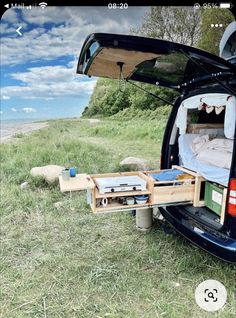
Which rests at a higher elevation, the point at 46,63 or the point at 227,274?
the point at 46,63

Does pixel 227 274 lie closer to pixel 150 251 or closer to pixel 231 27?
pixel 150 251

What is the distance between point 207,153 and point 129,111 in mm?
13595

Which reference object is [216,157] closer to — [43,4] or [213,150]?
[213,150]

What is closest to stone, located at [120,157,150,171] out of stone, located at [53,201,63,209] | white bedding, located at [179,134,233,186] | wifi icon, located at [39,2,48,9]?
stone, located at [53,201,63,209]

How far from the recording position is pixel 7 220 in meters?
3.09

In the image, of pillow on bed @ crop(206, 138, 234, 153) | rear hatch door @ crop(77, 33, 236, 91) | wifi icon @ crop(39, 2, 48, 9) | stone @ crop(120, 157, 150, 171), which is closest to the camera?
wifi icon @ crop(39, 2, 48, 9)

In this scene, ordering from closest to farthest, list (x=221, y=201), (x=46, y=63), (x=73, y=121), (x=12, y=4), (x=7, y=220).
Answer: (x=12, y=4) < (x=221, y=201) < (x=7, y=220) < (x=46, y=63) < (x=73, y=121)

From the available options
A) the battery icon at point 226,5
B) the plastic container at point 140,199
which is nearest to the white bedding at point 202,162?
the plastic container at point 140,199

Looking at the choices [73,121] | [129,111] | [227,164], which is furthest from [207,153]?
[129,111]

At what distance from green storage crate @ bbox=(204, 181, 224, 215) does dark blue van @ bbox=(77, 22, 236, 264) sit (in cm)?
2

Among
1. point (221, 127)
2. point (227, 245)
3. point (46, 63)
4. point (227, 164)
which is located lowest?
point (227, 245)

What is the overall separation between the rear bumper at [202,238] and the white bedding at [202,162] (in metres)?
0.38

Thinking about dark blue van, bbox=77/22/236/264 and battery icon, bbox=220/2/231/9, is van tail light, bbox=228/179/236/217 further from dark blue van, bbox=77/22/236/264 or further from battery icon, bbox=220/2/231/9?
battery icon, bbox=220/2/231/9

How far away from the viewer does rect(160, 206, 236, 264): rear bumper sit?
1.81 metres
